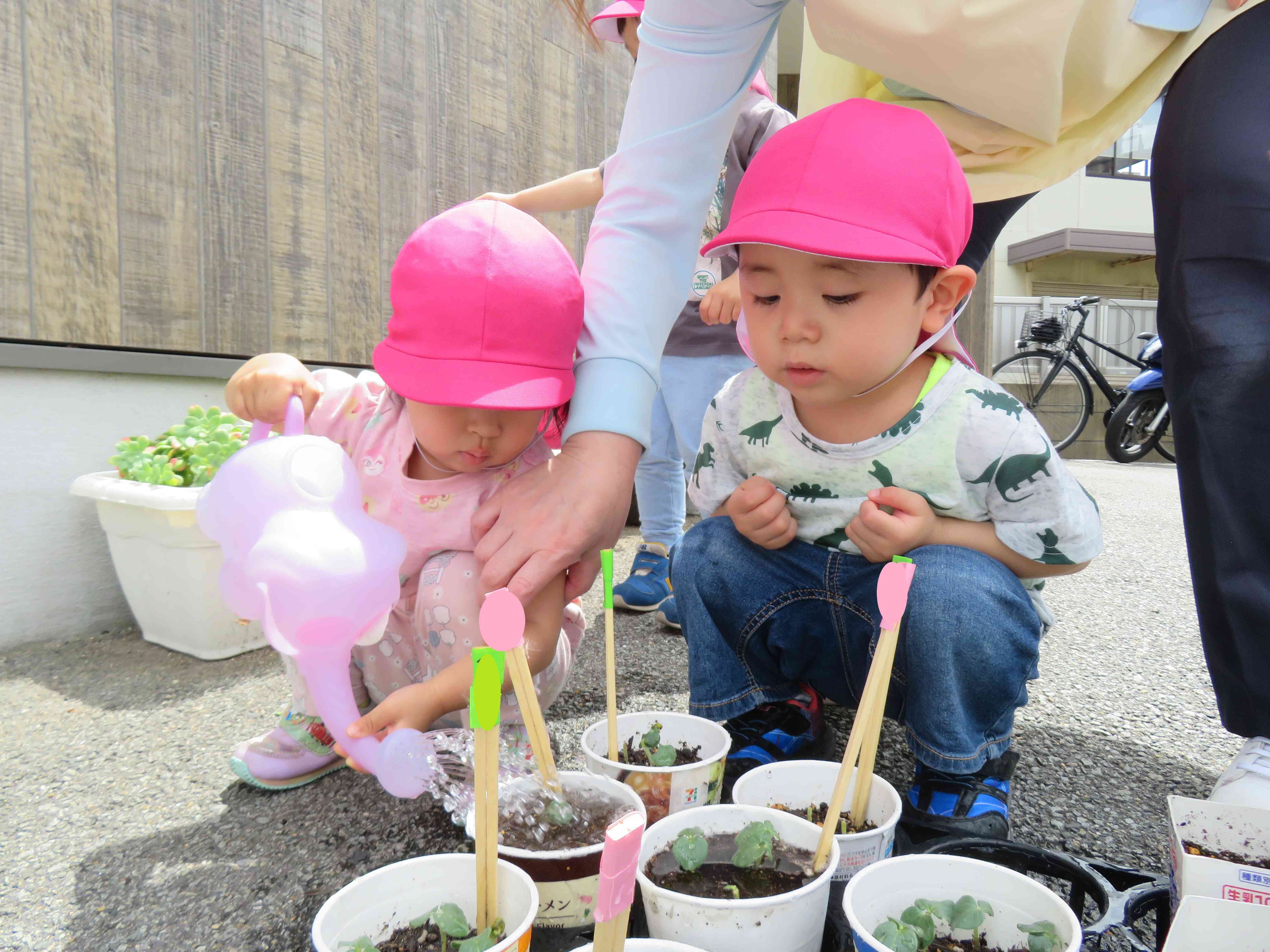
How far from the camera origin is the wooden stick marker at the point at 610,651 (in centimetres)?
92

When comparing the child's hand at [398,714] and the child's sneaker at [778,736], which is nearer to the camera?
the child's hand at [398,714]

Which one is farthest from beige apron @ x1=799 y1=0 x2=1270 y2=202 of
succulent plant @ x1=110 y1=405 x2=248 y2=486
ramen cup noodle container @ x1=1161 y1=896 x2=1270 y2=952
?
succulent plant @ x1=110 y1=405 x2=248 y2=486

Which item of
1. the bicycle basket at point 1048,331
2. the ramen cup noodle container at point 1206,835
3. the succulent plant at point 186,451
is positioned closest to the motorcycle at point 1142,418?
the bicycle basket at point 1048,331

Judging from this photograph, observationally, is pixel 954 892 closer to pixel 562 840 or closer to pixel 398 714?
pixel 562 840

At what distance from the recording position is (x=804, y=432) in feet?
3.93

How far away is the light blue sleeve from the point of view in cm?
122

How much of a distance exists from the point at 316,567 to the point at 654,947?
0.51 meters

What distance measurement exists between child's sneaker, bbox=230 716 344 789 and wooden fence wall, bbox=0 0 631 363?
1157 mm

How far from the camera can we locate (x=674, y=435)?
7.45 ft

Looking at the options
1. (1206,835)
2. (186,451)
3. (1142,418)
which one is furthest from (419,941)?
(1142,418)

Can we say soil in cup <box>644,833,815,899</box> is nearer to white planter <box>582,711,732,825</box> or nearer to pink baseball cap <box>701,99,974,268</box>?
white planter <box>582,711,732,825</box>

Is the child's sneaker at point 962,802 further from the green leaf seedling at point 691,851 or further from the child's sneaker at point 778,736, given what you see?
the green leaf seedling at point 691,851

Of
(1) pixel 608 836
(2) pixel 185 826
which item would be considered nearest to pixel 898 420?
(1) pixel 608 836

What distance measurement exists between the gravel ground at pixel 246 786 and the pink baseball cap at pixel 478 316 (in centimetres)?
56
